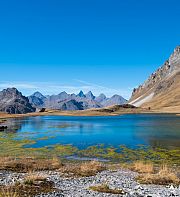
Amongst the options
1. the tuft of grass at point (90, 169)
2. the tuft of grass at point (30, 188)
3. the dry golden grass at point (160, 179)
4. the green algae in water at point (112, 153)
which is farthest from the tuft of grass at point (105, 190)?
the green algae in water at point (112, 153)

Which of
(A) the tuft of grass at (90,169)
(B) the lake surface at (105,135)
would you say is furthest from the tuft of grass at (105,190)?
(B) the lake surface at (105,135)

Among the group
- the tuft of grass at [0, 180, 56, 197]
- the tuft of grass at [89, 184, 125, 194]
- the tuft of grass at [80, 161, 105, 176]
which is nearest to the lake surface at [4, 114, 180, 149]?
the tuft of grass at [80, 161, 105, 176]

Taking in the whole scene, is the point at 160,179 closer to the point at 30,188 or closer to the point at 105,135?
the point at 30,188

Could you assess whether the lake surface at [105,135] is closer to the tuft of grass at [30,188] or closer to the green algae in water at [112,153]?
the green algae in water at [112,153]

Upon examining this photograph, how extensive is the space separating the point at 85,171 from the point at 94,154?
823 inches

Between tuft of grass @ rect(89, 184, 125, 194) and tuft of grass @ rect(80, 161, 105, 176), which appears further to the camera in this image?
tuft of grass @ rect(80, 161, 105, 176)

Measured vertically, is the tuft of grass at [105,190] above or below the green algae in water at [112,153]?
above

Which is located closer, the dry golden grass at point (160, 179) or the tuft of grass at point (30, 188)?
the tuft of grass at point (30, 188)

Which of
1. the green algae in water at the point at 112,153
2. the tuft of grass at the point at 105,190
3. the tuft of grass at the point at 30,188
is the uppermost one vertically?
the tuft of grass at the point at 30,188

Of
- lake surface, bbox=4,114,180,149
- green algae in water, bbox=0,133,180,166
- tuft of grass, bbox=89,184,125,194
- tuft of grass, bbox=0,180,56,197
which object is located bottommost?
green algae in water, bbox=0,133,180,166

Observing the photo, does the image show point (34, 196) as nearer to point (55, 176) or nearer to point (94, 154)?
point (55, 176)

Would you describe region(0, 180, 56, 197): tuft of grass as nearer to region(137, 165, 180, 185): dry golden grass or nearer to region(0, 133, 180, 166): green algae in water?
region(137, 165, 180, 185): dry golden grass

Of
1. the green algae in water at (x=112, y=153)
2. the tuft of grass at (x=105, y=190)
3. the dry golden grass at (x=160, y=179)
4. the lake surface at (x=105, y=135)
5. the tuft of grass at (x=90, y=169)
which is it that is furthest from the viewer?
the lake surface at (x=105, y=135)

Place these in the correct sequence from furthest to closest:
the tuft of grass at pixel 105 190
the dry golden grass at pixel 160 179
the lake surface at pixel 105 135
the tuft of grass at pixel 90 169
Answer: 1. the lake surface at pixel 105 135
2. the tuft of grass at pixel 90 169
3. the dry golden grass at pixel 160 179
4. the tuft of grass at pixel 105 190
